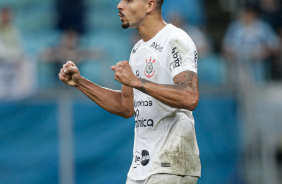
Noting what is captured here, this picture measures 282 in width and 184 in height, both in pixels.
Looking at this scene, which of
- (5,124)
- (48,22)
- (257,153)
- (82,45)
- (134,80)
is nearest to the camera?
(134,80)

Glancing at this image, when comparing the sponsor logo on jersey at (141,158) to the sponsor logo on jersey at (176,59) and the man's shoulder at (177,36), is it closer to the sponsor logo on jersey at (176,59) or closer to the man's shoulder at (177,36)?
the sponsor logo on jersey at (176,59)

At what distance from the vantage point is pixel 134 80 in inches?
188

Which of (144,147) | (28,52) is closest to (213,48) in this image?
(28,52)

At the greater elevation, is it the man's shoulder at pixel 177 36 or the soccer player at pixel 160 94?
the man's shoulder at pixel 177 36

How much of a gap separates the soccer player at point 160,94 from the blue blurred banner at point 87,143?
5.01m

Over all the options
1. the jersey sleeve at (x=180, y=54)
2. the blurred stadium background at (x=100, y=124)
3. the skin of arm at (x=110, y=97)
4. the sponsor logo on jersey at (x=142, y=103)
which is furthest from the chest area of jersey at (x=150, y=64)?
the blurred stadium background at (x=100, y=124)

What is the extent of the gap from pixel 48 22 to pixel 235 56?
13.6 ft

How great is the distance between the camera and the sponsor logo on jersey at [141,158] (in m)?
5.21

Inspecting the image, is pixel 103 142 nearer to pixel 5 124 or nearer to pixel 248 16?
pixel 5 124

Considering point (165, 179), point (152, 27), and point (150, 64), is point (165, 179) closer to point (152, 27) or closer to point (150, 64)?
point (150, 64)

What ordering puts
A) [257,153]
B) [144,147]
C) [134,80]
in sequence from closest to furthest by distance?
[134,80] < [144,147] < [257,153]

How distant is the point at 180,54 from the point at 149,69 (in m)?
0.40

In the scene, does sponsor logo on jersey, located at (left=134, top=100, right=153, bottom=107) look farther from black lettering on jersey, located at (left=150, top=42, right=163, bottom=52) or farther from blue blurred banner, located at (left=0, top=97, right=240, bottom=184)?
blue blurred banner, located at (left=0, top=97, right=240, bottom=184)

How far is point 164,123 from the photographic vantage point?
17.2 feet
